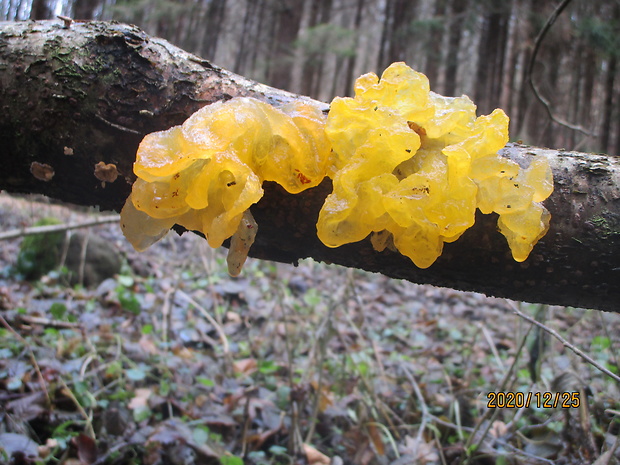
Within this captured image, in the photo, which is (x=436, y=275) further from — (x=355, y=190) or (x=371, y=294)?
(x=371, y=294)

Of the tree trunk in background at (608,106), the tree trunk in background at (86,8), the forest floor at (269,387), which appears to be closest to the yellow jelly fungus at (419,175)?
the forest floor at (269,387)

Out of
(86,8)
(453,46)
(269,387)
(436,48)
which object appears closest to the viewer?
(269,387)

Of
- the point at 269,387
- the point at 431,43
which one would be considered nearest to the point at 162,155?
the point at 269,387

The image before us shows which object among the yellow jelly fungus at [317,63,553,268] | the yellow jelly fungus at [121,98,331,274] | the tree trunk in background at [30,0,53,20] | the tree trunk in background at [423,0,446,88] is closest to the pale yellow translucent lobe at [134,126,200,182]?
the yellow jelly fungus at [121,98,331,274]

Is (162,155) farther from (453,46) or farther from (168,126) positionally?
(453,46)

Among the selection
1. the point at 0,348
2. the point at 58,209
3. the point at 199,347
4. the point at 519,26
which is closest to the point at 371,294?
the point at 199,347
